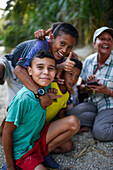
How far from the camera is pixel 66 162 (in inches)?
60.6

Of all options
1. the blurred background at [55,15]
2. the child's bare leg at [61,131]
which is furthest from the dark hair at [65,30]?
the blurred background at [55,15]

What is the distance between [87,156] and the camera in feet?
5.33

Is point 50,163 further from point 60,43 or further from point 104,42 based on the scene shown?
point 104,42

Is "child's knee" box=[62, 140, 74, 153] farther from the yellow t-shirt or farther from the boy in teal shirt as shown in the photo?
the yellow t-shirt

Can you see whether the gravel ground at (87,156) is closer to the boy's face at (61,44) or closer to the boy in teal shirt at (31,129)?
the boy in teal shirt at (31,129)

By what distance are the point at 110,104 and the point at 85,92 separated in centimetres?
47

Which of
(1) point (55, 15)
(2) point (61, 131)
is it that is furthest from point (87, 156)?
(1) point (55, 15)

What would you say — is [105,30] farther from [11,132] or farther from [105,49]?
[11,132]

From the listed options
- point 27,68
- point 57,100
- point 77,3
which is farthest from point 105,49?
point 77,3

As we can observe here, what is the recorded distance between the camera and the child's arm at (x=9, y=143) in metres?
1.26

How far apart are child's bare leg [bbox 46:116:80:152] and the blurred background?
12.3ft

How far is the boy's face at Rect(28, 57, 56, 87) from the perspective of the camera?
1.39m

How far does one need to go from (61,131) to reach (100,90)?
790 millimetres

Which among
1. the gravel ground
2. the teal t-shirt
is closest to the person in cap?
the gravel ground
